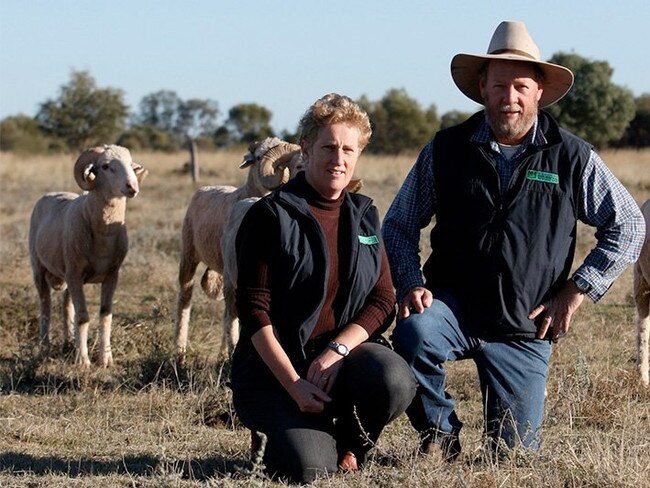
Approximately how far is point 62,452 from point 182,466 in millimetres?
905

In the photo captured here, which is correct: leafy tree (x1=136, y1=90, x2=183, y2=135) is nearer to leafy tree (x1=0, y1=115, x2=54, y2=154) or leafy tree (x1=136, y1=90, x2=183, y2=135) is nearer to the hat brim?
leafy tree (x1=0, y1=115, x2=54, y2=154)

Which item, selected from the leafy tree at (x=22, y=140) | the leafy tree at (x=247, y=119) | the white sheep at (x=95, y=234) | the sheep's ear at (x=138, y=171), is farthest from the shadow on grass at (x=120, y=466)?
the leafy tree at (x=247, y=119)

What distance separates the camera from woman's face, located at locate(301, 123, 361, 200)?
5.95 meters

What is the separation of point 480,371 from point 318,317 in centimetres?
98

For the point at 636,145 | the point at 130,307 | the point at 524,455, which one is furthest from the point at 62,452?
the point at 636,145

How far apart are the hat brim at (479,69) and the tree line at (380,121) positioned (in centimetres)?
2232

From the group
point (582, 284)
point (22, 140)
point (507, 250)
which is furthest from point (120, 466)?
point (22, 140)

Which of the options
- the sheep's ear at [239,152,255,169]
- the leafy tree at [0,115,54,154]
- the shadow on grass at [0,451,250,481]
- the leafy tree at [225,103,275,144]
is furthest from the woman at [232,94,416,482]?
the leafy tree at [225,103,275,144]

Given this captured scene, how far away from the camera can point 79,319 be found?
1005cm

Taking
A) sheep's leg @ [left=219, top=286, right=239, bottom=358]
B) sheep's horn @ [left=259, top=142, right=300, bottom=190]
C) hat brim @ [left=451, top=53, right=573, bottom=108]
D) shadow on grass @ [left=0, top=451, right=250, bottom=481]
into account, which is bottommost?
shadow on grass @ [left=0, top=451, right=250, bottom=481]

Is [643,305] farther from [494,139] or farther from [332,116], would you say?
[332,116]

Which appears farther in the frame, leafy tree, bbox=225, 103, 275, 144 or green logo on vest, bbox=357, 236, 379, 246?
leafy tree, bbox=225, 103, 275, 144

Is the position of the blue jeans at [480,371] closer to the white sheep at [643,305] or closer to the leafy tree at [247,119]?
the white sheep at [643,305]

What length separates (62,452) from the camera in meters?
6.78
